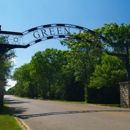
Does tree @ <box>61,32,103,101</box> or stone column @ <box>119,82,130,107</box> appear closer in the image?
stone column @ <box>119,82,130,107</box>

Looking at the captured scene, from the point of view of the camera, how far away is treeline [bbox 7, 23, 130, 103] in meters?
28.2

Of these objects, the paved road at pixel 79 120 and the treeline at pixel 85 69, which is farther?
the treeline at pixel 85 69

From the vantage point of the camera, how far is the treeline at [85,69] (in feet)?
92.6

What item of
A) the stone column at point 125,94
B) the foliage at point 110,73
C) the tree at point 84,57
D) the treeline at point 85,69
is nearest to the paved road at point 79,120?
the stone column at point 125,94

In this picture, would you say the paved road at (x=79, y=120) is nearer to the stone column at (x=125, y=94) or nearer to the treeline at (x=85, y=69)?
the stone column at (x=125, y=94)

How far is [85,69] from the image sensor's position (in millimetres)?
41719

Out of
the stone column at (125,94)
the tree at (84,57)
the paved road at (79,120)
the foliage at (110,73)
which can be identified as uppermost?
the tree at (84,57)

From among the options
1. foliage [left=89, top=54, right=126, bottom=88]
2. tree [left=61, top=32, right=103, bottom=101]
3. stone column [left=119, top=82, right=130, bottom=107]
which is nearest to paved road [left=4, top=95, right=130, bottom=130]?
stone column [left=119, top=82, right=130, bottom=107]

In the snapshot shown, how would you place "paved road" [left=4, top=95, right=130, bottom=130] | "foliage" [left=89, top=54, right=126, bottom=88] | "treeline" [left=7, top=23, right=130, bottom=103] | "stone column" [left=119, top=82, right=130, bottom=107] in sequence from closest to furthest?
"paved road" [left=4, top=95, right=130, bottom=130] → "stone column" [left=119, top=82, right=130, bottom=107] → "foliage" [left=89, top=54, right=126, bottom=88] → "treeline" [left=7, top=23, right=130, bottom=103]

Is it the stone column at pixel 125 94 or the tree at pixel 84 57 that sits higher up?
the tree at pixel 84 57

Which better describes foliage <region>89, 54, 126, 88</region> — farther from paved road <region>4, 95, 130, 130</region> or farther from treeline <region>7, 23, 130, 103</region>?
paved road <region>4, 95, 130, 130</region>

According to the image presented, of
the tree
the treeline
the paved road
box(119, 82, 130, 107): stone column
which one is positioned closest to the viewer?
the paved road

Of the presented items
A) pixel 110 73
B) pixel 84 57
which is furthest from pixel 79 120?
pixel 84 57

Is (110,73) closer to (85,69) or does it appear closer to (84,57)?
(84,57)
